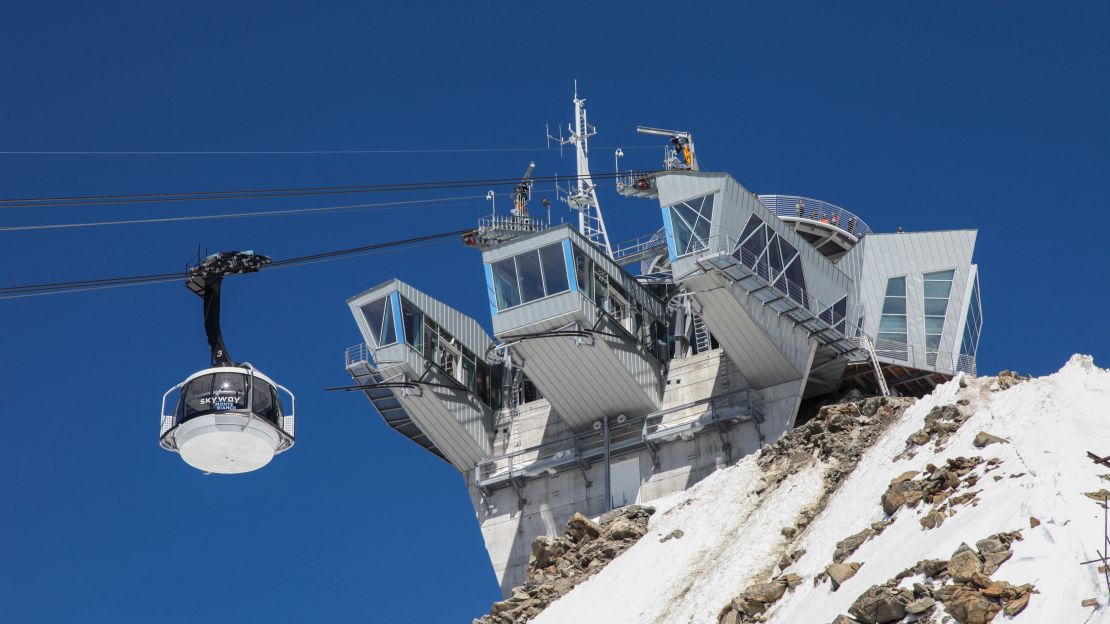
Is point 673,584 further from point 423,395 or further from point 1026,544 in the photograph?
point 423,395

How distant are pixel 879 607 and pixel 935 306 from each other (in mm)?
34625

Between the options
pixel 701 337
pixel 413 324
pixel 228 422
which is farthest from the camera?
pixel 701 337

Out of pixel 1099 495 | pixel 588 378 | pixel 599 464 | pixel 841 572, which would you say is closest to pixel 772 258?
pixel 588 378

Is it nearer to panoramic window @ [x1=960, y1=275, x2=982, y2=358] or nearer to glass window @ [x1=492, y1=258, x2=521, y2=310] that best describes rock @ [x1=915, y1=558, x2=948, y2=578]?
glass window @ [x1=492, y1=258, x2=521, y2=310]

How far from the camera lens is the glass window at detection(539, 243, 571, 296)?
2571 inches

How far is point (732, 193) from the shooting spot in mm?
63188

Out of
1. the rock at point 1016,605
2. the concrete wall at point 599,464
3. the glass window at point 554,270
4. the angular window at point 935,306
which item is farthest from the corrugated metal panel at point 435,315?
the rock at point 1016,605

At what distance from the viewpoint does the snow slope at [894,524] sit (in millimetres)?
35469

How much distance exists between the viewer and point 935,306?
228ft

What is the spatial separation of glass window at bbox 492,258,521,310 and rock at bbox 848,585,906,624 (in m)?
30.4

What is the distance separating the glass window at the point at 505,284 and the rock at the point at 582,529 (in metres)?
9.36

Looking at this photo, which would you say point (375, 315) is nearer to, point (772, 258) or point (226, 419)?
point (772, 258)

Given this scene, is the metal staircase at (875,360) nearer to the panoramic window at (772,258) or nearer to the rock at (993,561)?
the panoramic window at (772,258)

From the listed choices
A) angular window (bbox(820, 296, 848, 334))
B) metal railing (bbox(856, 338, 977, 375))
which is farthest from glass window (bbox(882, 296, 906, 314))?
angular window (bbox(820, 296, 848, 334))
